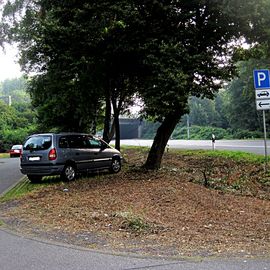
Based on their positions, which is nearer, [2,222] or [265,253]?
[265,253]

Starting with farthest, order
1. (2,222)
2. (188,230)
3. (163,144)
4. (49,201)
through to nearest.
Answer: (163,144) < (49,201) < (2,222) < (188,230)

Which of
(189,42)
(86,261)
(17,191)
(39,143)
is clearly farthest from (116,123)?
(86,261)

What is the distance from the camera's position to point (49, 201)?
33.4 feet

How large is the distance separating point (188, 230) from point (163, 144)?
8.86m

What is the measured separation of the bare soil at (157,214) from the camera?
6301 millimetres

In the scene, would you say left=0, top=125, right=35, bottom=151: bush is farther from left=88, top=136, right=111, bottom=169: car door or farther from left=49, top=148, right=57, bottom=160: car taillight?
left=49, top=148, right=57, bottom=160: car taillight

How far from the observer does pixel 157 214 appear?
8211mm

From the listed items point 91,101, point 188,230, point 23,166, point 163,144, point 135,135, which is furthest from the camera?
point 135,135

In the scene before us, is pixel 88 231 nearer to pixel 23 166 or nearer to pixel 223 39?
pixel 23 166

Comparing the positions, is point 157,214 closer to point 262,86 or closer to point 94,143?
point 262,86

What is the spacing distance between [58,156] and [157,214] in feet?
21.6

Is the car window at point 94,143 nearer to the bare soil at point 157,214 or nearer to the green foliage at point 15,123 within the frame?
the bare soil at point 157,214

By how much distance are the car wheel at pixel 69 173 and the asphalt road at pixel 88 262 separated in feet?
26.1

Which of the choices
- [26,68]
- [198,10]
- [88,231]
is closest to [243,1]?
[198,10]
